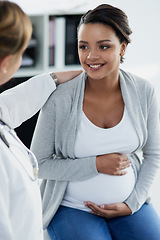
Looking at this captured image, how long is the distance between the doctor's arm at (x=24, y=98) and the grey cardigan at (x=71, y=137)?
0.17 feet

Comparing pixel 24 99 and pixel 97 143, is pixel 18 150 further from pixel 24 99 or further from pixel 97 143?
pixel 97 143

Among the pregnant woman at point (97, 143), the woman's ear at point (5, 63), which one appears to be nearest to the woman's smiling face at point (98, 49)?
the pregnant woman at point (97, 143)

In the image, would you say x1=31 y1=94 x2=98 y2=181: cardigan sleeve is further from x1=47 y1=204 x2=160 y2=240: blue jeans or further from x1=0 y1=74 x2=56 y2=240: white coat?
x1=0 y1=74 x2=56 y2=240: white coat

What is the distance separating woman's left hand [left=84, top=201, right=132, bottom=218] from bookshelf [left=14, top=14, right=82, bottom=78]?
1.86m

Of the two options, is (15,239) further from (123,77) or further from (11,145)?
(123,77)

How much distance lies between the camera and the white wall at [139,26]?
3.02 meters

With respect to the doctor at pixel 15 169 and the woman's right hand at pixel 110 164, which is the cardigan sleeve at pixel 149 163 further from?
the doctor at pixel 15 169

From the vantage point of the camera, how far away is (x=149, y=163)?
162 cm

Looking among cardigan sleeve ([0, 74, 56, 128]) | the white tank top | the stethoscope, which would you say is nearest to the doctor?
the stethoscope

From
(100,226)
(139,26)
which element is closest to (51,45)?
(139,26)

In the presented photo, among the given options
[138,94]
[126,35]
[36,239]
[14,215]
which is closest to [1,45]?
[14,215]

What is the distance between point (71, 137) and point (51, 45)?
1934mm

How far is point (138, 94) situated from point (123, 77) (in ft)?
0.34

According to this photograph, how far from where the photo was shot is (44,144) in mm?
1486
